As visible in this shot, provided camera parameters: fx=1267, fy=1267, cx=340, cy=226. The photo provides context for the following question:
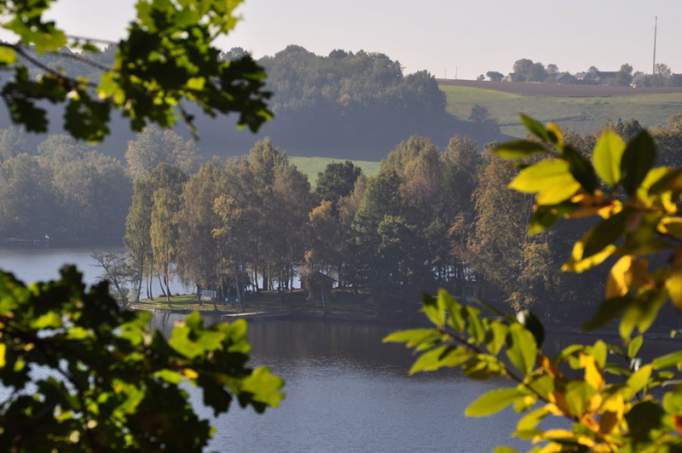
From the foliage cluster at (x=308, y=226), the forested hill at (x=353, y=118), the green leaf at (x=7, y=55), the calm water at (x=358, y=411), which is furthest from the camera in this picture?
the forested hill at (x=353, y=118)

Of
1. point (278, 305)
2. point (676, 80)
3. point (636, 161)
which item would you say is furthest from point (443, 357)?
A: point (676, 80)

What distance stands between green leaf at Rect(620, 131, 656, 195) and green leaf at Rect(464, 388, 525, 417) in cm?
63

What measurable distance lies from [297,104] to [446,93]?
21008 millimetres

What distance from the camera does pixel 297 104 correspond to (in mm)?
150750

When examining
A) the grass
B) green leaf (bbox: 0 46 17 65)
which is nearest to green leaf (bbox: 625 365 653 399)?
green leaf (bbox: 0 46 17 65)

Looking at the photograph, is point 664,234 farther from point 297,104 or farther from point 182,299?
point 297,104

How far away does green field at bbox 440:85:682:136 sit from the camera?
135250mm

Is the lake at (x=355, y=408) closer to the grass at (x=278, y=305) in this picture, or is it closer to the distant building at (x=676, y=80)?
the grass at (x=278, y=305)

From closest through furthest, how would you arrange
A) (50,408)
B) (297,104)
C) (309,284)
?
(50,408) < (309,284) < (297,104)

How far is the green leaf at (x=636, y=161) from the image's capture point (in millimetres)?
1667

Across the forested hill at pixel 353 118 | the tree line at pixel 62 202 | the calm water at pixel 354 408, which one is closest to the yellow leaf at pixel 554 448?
the calm water at pixel 354 408

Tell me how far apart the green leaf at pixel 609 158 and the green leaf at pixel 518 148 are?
87 mm

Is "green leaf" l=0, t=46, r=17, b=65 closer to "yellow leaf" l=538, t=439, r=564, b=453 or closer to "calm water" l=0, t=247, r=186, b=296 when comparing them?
"yellow leaf" l=538, t=439, r=564, b=453

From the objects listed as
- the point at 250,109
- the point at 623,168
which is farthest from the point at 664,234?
the point at 250,109
